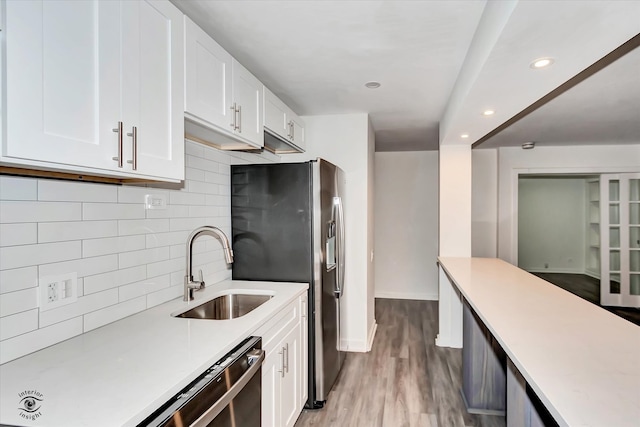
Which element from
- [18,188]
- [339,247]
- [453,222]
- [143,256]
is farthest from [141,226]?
[453,222]

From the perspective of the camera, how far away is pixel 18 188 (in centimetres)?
131

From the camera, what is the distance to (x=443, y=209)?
407cm

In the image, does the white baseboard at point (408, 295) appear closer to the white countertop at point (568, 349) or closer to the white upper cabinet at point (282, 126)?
the white upper cabinet at point (282, 126)

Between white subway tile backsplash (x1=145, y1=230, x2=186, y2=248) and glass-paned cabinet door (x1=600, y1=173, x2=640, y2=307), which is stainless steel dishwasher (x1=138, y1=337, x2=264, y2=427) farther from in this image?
glass-paned cabinet door (x1=600, y1=173, x2=640, y2=307)

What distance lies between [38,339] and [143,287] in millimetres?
567

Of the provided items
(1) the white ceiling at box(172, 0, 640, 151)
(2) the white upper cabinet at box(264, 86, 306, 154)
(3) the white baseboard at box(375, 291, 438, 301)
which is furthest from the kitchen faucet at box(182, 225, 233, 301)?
(3) the white baseboard at box(375, 291, 438, 301)

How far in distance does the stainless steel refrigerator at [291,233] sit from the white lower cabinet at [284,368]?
0.16 meters

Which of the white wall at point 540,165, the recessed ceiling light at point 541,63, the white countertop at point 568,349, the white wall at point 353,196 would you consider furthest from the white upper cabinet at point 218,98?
the white wall at point 540,165

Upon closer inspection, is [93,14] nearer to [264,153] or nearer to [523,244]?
[264,153]

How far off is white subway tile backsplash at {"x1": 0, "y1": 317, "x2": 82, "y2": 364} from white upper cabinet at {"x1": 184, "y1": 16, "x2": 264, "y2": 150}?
985 mm

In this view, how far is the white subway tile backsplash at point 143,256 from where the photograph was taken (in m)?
1.78

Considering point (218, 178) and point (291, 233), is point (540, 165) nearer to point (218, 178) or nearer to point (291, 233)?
point (291, 233)

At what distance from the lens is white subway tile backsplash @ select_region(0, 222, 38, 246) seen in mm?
1262

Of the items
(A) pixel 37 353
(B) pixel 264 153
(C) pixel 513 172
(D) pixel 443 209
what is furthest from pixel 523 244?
(A) pixel 37 353
